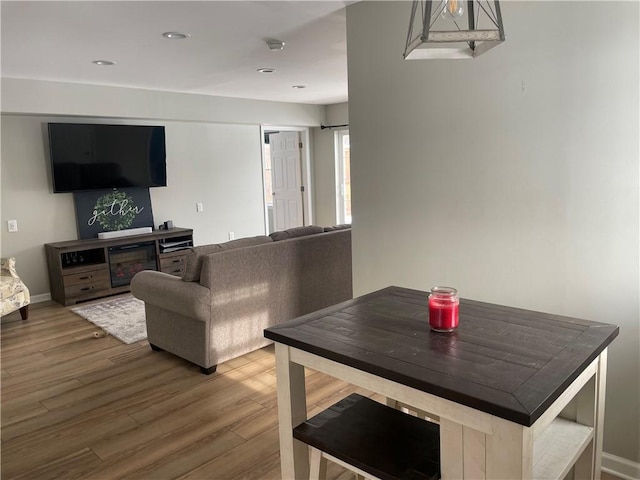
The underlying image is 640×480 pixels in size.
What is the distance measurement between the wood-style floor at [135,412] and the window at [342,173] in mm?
4440

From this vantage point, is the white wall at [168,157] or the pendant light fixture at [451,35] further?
the white wall at [168,157]

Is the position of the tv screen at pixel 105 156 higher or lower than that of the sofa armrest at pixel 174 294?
higher

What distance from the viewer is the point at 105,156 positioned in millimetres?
5574

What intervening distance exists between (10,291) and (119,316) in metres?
0.98

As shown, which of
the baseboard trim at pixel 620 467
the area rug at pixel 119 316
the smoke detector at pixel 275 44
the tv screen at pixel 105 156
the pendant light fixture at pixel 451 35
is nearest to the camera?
the pendant light fixture at pixel 451 35

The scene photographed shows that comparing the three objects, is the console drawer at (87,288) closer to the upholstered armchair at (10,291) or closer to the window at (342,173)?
the upholstered armchair at (10,291)

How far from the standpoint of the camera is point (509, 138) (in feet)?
7.48

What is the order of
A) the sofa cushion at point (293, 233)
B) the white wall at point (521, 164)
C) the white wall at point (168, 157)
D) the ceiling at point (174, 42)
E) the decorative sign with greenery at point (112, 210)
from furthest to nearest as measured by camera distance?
the decorative sign with greenery at point (112, 210) < the white wall at point (168, 157) < the sofa cushion at point (293, 233) < the ceiling at point (174, 42) < the white wall at point (521, 164)

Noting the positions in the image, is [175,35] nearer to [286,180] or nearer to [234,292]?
[234,292]

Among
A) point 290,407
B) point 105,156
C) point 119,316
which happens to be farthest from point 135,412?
point 105,156

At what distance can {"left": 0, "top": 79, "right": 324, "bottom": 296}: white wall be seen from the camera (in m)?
5.04

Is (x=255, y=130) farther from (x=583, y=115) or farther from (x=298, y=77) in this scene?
(x=583, y=115)

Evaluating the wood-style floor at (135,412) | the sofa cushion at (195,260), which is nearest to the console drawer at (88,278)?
the wood-style floor at (135,412)

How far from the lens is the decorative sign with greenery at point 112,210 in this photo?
555 centimetres
